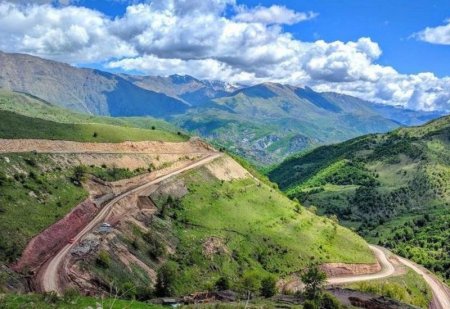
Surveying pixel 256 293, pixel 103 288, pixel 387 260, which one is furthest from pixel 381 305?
pixel 387 260

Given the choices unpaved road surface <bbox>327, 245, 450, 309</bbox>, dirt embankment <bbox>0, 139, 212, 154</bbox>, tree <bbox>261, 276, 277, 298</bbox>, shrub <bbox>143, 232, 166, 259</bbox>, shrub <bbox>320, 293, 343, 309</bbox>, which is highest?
dirt embankment <bbox>0, 139, 212, 154</bbox>

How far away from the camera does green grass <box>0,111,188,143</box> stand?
146 meters

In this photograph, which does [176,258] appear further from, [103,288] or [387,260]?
[387,260]

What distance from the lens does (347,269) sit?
16775 centimetres

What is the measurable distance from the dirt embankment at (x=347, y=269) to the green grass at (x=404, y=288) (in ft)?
26.0

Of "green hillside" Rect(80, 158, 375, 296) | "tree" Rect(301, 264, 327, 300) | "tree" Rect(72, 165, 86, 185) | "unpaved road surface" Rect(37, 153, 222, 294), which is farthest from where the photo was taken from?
"tree" Rect(72, 165, 86, 185)

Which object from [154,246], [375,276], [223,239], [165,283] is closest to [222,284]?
[165,283]

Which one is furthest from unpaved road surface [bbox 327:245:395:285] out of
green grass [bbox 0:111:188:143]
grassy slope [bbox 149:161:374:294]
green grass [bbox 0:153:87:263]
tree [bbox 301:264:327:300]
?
green grass [bbox 0:111:188:143]

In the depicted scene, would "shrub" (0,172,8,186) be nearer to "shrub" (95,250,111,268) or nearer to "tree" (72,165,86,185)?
"tree" (72,165,86,185)

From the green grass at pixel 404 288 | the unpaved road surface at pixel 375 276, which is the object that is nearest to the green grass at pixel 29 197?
the unpaved road surface at pixel 375 276

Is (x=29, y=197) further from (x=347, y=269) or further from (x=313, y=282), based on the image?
(x=347, y=269)

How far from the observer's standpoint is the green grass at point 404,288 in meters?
151

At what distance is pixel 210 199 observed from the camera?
164250 mm

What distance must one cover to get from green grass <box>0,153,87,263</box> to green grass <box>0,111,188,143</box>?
20.1 metres
